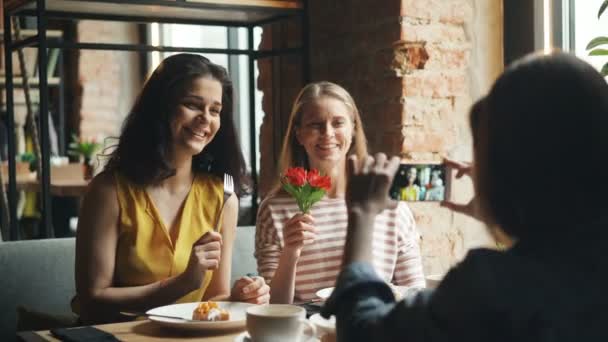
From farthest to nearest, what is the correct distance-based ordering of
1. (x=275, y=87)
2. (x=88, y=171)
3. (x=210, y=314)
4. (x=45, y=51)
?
(x=88, y=171) → (x=275, y=87) → (x=45, y=51) → (x=210, y=314)

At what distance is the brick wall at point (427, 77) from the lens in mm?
2598

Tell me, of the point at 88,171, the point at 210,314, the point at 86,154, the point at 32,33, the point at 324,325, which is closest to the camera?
the point at 324,325

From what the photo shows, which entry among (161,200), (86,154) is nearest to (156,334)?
(161,200)

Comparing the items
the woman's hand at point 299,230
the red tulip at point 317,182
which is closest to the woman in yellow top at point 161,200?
the woman's hand at point 299,230

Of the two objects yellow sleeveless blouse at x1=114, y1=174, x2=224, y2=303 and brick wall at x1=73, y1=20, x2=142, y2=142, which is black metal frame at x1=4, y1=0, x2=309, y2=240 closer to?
yellow sleeveless blouse at x1=114, y1=174, x2=224, y2=303

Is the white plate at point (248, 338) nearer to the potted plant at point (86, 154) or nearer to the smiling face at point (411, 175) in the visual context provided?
the smiling face at point (411, 175)

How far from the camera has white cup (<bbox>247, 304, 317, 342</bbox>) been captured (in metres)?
1.30

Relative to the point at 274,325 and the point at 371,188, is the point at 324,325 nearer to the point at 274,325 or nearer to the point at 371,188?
the point at 274,325

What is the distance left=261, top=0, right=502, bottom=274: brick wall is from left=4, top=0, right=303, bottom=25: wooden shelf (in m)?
0.29

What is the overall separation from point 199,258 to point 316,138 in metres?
0.62

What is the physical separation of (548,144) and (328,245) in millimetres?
1364

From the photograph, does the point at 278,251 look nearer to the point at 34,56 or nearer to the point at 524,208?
the point at 524,208

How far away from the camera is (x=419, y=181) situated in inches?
67.7

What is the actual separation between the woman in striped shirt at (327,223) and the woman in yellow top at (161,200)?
11cm
